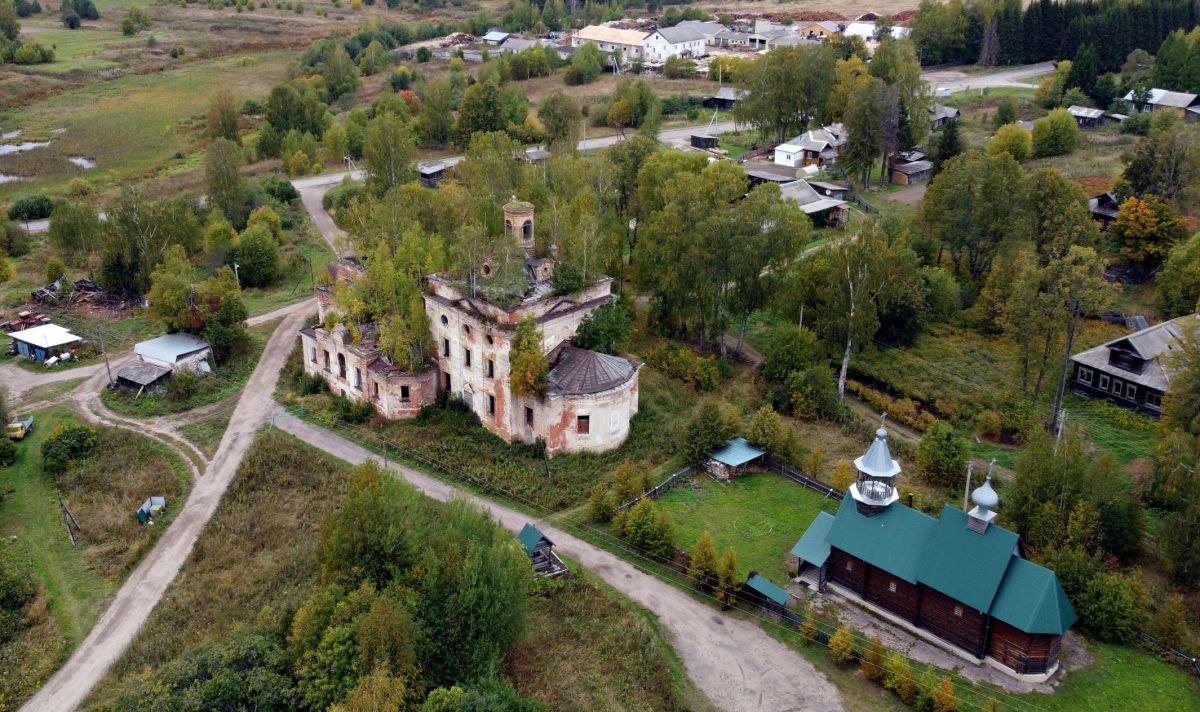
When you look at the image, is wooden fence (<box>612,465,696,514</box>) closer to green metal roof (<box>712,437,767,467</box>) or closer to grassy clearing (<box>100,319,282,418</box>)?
green metal roof (<box>712,437,767,467</box>)

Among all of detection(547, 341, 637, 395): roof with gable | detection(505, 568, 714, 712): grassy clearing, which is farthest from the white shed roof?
detection(505, 568, 714, 712): grassy clearing

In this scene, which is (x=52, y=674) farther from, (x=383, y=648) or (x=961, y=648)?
(x=961, y=648)

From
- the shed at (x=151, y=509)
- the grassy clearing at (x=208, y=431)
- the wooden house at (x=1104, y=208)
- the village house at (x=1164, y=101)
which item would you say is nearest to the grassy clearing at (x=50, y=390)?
the grassy clearing at (x=208, y=431)

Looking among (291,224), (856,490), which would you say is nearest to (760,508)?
(856,490)

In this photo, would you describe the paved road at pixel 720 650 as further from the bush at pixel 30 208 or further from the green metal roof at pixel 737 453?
the bush at pixel 30 208

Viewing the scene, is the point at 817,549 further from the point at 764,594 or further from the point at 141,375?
the point at 141,375
